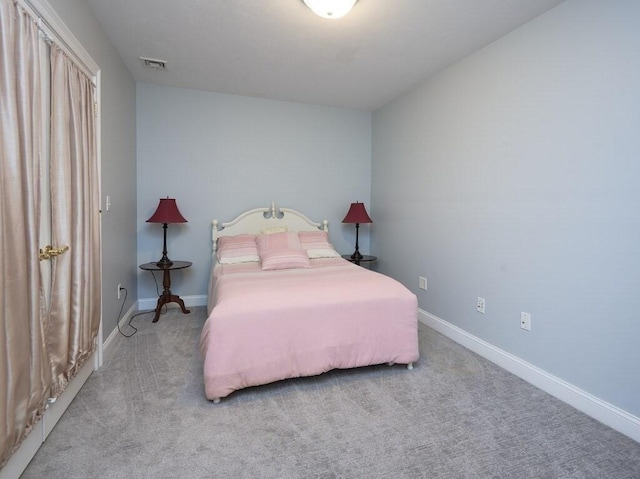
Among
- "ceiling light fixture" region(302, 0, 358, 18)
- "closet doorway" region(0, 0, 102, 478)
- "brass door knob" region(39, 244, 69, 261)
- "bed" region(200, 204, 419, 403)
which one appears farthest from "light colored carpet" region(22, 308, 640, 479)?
"ceiling light fixture" region(302, 0, 358, 18)

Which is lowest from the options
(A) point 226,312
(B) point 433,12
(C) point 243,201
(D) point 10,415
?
(D) point 10,415

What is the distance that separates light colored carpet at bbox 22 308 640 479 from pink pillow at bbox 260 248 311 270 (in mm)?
1168

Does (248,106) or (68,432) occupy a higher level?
(248,106)

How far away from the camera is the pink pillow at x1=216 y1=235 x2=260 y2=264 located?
354cm

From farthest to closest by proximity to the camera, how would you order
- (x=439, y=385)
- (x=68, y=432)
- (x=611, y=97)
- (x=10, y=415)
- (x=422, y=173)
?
(x=422, y=173)
(x=439, y=385)
(x=611, y=97)
(x=68, y=432)
(x=10, y=415)

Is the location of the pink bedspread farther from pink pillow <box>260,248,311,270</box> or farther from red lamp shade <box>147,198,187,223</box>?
red lamp shade <box>147,198,187,223</box>

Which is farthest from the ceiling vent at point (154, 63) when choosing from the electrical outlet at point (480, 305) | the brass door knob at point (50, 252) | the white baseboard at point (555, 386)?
the white baseboard at point (555, 386)

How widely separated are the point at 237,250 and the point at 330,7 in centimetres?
238

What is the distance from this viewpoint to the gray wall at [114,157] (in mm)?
2287

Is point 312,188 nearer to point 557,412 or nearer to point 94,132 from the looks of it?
point 94,132

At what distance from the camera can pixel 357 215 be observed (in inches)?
163

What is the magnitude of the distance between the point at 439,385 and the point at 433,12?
2.53m

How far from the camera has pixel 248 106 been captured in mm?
4094

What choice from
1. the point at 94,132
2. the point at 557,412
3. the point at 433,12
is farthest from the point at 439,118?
the point at 94,132
